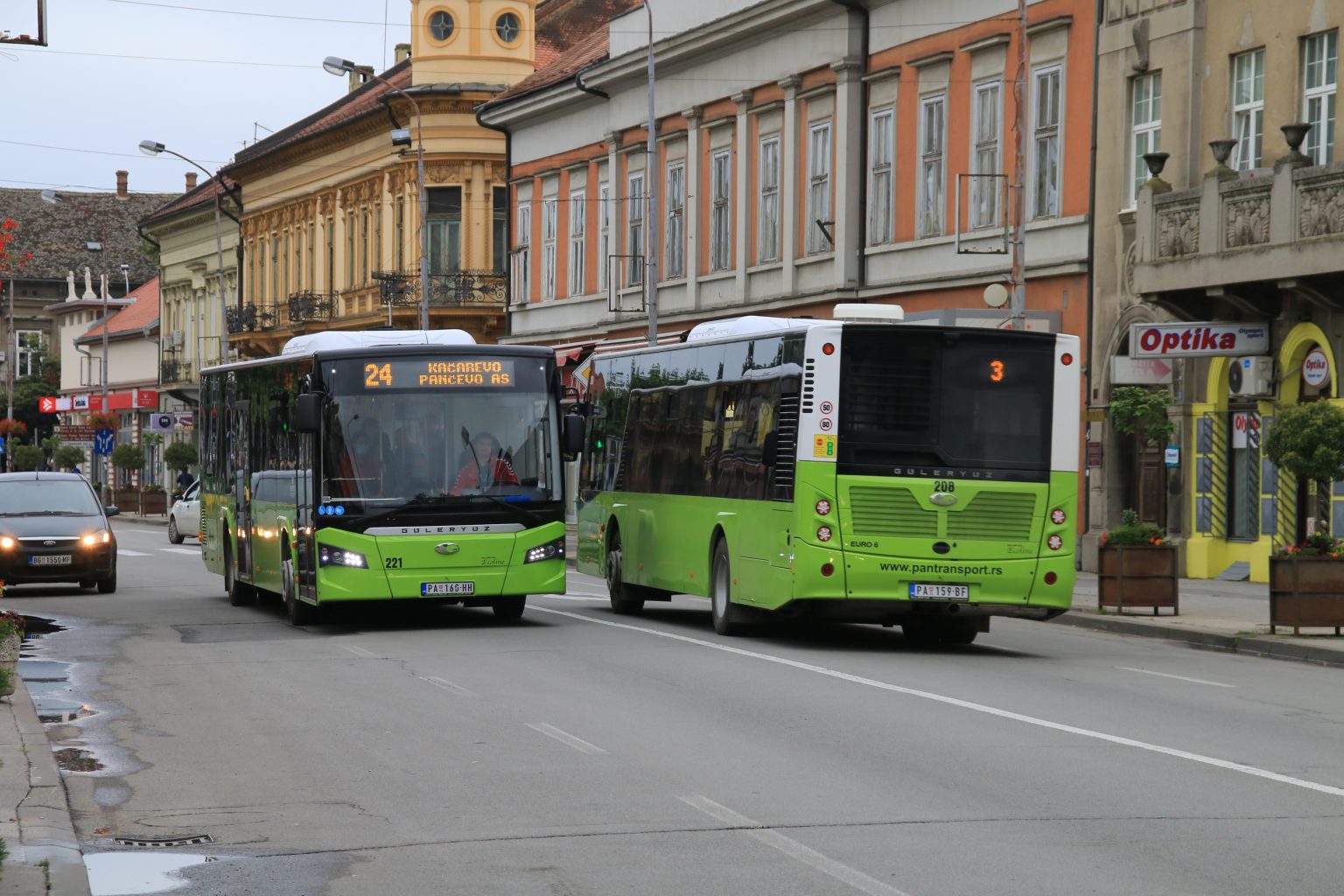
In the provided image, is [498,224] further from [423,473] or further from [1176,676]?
[1176,676]

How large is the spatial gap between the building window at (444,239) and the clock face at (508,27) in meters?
4.81

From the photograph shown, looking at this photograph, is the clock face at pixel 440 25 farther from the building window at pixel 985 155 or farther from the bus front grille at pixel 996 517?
the bus front grille at pixel 996 517

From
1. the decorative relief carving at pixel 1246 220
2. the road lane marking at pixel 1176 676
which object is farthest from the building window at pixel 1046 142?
the road lane marking at pixel 1176 676

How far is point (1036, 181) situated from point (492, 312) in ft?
92.0

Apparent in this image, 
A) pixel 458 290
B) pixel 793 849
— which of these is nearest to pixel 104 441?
pixel 458 290

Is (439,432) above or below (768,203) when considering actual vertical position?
below

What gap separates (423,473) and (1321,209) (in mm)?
12324

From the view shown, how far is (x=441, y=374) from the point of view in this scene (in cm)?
2195

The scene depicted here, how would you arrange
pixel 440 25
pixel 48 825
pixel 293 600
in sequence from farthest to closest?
pixel 440 25 < pixel 293 600 < pixel 48 825

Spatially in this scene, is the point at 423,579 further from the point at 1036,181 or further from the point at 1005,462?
the point at 1036,181

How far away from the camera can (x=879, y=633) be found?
2261 cm

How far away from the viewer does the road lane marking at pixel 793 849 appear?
8.48 meters

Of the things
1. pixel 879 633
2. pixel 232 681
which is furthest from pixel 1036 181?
pixel 232 681

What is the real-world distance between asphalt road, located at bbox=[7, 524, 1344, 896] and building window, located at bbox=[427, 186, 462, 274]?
140 feet
